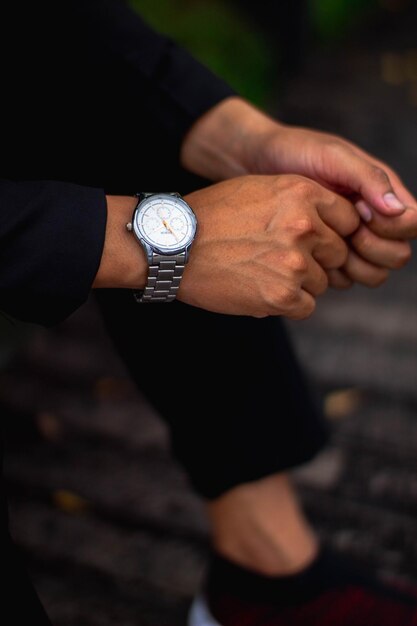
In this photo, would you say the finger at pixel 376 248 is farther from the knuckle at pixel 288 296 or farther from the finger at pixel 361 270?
the knuckle at pixel 288 296

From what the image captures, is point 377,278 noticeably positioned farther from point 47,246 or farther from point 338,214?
point 47,246

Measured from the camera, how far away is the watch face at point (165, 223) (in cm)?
123

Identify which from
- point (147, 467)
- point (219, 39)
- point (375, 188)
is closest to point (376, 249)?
point (375, 188)

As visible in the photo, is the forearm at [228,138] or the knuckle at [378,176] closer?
the knuckle at [378,176]

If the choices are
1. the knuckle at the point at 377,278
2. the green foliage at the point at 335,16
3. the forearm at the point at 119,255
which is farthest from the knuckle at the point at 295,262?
the green foliage at the point at 335,16

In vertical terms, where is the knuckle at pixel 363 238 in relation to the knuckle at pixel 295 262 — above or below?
below

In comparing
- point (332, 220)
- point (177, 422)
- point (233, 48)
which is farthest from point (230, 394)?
point (233, 48)

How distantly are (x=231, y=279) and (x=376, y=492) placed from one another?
1048mm

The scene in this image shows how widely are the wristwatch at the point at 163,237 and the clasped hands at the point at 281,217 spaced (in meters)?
0.03

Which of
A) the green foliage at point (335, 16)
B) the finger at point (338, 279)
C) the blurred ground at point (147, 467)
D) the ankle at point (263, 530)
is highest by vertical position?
the finger at point (338, 279)

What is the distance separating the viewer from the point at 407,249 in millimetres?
1540

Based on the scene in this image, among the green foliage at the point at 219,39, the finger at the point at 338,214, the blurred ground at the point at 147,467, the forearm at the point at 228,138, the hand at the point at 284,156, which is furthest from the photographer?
the green foliage at the point at 219,39

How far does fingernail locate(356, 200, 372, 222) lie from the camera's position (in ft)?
4.88

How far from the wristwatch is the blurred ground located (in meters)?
0.89
